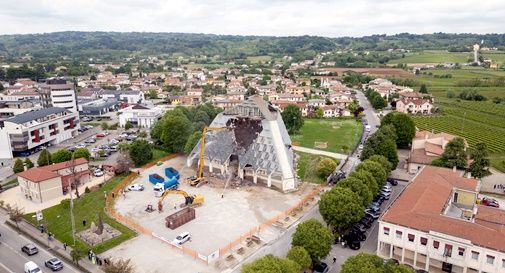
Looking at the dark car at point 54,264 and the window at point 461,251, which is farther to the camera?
the dark car at point 54,264

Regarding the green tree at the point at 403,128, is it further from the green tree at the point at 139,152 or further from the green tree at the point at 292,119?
the green tree at the point at 139,152

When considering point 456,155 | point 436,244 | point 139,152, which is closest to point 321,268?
point 436,244

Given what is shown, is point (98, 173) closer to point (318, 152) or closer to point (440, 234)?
point (318, 152)

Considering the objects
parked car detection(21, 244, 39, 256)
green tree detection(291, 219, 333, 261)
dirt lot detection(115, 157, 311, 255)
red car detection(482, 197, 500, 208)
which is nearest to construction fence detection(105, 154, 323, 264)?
A: dirt lot detection(115, 157, 311, 255)

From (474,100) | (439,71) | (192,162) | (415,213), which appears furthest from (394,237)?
(439,71)

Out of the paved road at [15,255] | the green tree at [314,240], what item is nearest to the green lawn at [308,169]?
the green tree at [314,240]

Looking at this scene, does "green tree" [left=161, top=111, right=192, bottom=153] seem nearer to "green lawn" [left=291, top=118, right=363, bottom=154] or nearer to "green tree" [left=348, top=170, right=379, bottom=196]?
"green lawn" [left=291, top=118, right=363, bottom=154]
